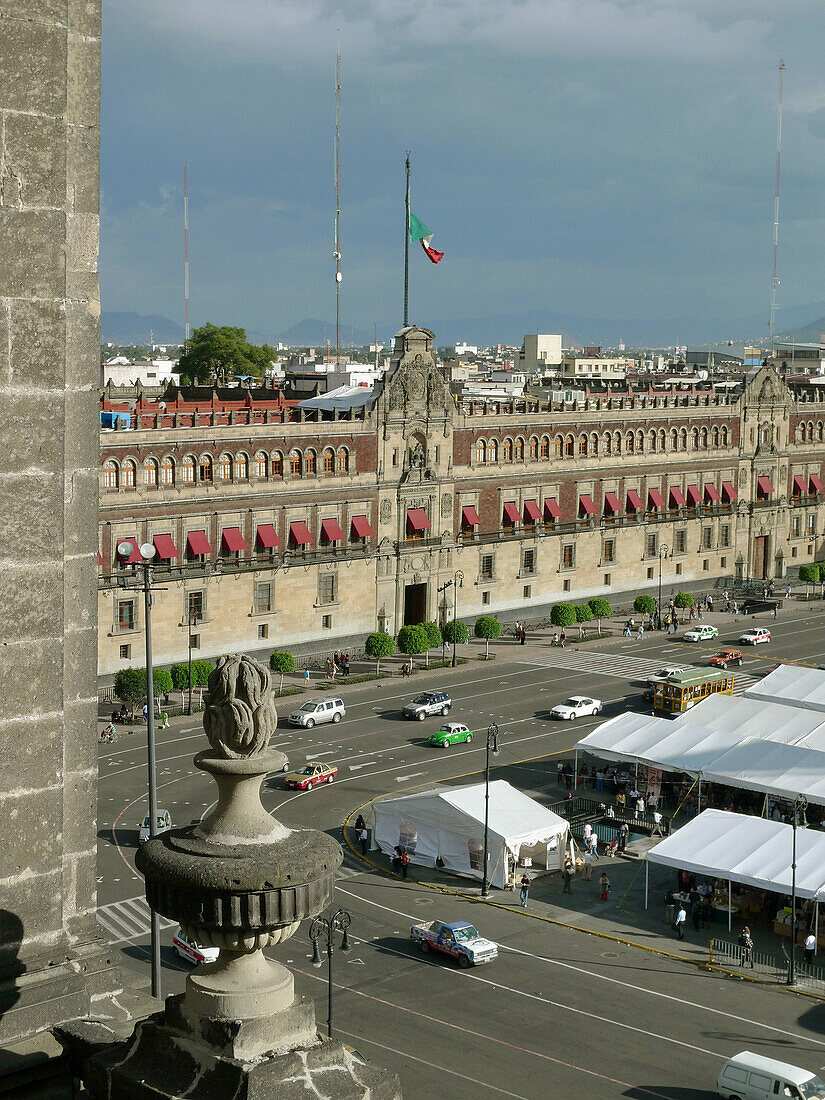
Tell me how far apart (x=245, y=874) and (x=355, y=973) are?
1348 inches

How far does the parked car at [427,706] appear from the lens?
71.9 meters

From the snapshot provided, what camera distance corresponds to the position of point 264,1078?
9.01 metres

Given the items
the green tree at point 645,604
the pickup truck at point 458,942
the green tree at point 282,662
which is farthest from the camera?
the green tree at point 645,604

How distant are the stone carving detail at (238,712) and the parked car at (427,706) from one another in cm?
6255

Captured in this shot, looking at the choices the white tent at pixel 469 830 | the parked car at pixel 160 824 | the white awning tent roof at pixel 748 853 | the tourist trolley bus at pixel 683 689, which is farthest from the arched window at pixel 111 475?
the white awning tent roof at pixel 748 853

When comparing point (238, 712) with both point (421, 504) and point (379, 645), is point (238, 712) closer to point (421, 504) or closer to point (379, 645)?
point (379, 645)

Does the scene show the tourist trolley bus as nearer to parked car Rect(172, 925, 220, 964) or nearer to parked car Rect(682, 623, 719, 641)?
parked car Rect(682, 623, 719, 641)

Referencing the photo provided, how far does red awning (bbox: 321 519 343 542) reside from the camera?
85375mm

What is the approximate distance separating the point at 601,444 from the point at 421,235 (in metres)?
20.6

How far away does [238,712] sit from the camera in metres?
9.54

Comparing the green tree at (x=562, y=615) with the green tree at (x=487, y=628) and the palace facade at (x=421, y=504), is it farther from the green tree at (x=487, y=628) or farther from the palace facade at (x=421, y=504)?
the green tree at (x=487, y=628)

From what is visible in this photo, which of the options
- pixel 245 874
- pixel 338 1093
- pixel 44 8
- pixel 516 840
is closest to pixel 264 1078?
pixel 338 1093

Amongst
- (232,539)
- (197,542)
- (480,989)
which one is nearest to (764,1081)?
(480,989)

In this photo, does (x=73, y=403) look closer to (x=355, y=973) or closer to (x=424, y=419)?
(x=355, y=973)
